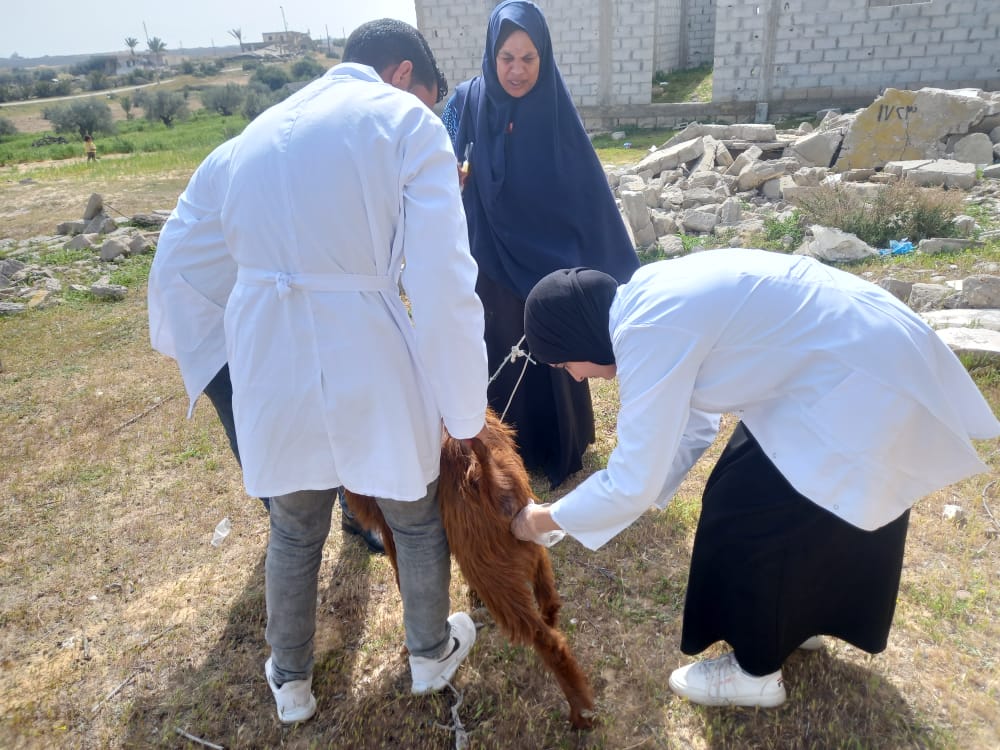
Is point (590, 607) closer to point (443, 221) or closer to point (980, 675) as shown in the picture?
point (980, 675)

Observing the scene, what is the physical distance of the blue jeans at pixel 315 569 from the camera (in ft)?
6.40

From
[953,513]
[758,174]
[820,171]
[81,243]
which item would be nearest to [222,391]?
[953,513]

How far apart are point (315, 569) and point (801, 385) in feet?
4.89

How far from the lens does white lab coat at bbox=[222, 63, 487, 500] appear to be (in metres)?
1.62

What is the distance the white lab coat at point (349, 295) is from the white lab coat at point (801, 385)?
430 millimetres

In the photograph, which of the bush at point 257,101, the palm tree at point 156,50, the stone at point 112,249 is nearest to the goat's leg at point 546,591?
the stone at point 112,249

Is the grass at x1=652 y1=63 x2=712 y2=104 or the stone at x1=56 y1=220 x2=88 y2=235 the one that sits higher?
the grass at x1=652 y1=63 x2=712 y2=104

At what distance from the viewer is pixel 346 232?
163 cm

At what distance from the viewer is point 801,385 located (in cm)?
163

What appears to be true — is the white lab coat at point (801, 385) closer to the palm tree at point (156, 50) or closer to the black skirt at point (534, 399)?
the black skirt at point (534, 399)

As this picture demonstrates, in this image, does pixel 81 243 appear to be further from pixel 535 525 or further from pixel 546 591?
pixel 535 525

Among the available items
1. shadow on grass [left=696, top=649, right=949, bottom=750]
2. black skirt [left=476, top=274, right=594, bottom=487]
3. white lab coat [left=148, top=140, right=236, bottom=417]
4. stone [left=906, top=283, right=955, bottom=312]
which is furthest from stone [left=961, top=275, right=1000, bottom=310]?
white lab coat [left=148, top=140, right=236, bottom=417]

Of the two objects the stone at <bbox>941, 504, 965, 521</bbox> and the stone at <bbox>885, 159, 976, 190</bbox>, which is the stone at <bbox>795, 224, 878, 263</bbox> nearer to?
the stone at <bbox>885, 159, 976, 190</bbox>

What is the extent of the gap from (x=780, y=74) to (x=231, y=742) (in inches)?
600
